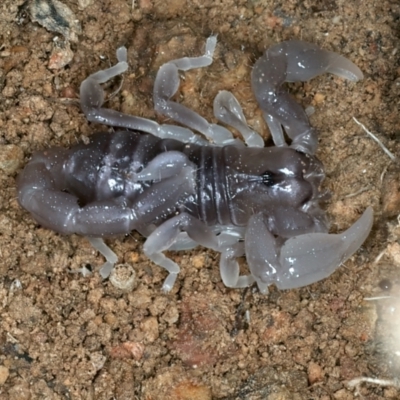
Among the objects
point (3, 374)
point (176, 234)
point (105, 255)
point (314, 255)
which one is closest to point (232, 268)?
point (176, 234)

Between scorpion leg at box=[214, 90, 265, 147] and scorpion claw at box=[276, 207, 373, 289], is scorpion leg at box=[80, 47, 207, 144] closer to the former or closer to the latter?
scorpion leg at box=[214, 90, 265, 147]

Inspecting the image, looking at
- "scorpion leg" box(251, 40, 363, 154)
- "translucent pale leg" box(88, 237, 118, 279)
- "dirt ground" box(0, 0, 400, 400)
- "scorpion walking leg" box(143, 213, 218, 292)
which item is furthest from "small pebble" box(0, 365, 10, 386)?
"scorpion leg" box(251, 40, 363, 154)

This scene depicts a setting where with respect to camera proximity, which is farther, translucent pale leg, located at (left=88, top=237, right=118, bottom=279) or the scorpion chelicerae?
translucent pale leg, located at (left=88, top=237, right=118, bottom=279)

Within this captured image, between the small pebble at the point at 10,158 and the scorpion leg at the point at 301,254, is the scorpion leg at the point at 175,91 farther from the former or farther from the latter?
the small pebble at the point at 10,158

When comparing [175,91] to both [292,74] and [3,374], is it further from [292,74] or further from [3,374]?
[3,374]

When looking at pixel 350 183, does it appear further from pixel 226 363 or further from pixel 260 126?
pixel 226 363

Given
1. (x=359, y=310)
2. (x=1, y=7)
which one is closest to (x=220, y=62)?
(x=1, y=7)
